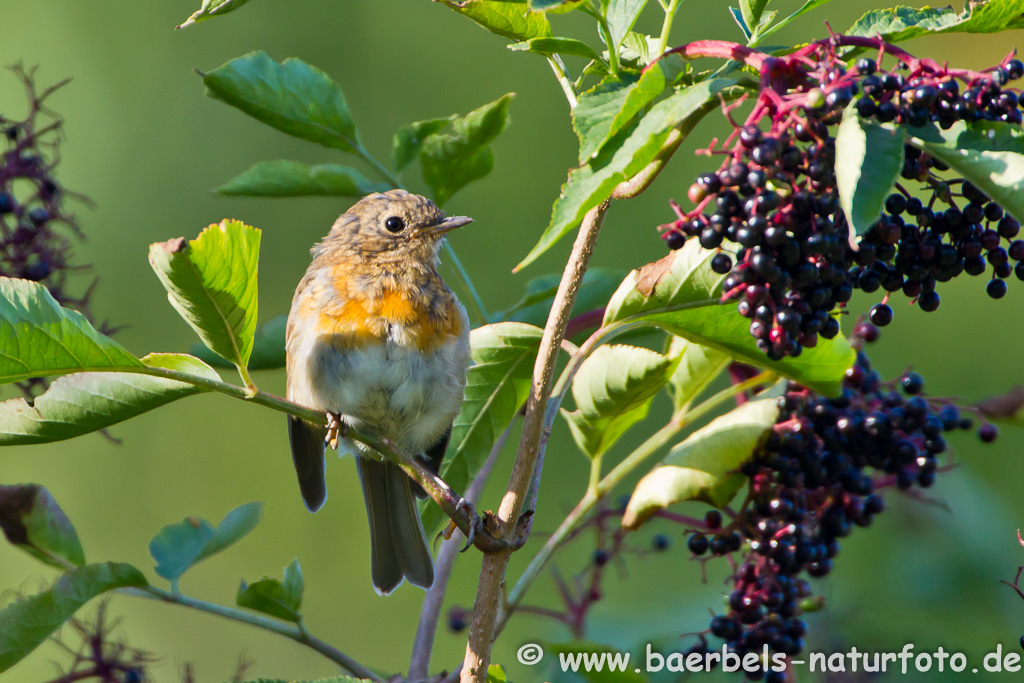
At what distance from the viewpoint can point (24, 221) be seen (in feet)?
6.71

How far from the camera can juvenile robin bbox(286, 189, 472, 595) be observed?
2822 mm

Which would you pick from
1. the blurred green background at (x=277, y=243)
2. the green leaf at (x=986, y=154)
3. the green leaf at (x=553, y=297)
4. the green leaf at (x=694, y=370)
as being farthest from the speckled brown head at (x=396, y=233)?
the blurred green background at (x=277, y=243)

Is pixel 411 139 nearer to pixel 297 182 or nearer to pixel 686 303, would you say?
pixel 297 182

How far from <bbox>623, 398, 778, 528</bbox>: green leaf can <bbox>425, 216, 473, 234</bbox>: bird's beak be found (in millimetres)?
1402

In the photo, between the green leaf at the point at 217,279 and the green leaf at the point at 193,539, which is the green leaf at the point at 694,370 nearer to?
the green leaf at the point at 217,279

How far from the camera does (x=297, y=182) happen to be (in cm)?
235

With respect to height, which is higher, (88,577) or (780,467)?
(780,467)

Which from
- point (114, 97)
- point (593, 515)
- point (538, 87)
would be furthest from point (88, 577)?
point (114, 97)

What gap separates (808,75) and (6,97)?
668cm

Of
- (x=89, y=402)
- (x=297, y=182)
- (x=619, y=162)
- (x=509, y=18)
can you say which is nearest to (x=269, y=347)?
(x=297, y=182)

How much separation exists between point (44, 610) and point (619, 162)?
123cm

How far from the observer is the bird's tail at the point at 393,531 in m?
3.08

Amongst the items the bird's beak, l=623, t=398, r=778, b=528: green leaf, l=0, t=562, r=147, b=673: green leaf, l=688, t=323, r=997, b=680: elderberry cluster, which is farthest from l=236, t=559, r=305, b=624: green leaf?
the bird's beak

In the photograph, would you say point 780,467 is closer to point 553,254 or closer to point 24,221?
point 24,221
